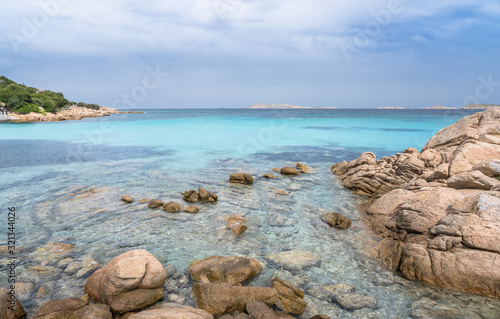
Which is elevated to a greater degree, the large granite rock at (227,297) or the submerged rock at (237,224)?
the large granite rock at (227,297)

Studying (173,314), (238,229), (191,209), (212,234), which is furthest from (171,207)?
(173,314)

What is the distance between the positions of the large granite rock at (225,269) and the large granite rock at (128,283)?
1.22 meters

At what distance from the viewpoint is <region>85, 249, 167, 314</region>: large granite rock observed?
6.68 metres

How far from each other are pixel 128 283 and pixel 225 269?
2.66 m

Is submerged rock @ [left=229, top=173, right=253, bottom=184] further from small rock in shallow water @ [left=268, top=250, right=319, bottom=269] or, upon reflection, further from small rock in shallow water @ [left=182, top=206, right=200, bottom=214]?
small rock in shallow water @ [left=268, top=250, right=319, bottom=269]

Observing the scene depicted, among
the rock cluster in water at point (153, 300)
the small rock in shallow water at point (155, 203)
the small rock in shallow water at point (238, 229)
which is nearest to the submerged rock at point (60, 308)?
the rock cluster in water at point (153, 300)

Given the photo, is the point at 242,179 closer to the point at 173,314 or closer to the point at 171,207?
the point at 171,207

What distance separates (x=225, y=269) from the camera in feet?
27.5

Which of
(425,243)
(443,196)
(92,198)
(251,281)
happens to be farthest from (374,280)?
(92,198)

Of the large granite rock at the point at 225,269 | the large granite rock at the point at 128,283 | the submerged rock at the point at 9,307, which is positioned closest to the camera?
the submerged rock at the point at 9,307

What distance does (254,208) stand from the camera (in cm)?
1434

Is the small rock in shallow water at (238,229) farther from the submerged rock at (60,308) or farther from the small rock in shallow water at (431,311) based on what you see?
the small rock in shallow water at (431,311)

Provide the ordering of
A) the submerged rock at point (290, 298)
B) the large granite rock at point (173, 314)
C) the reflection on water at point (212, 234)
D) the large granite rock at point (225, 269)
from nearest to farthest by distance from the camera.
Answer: the large granite rock at point (173, 314) < the submerged rock at point (290, 298) < the reflection on water at point (212, 234) < the large granite rock at point (225, 269)

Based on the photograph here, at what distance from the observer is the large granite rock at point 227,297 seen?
22.1 ft
